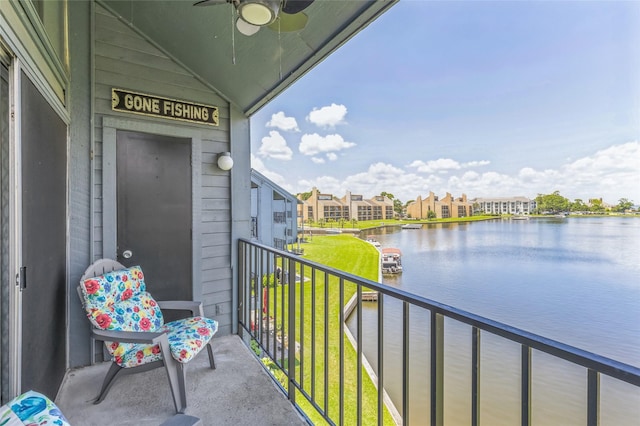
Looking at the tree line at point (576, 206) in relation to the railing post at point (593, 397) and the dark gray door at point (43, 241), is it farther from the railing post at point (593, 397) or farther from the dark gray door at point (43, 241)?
the dark gray door at point (43, 241)

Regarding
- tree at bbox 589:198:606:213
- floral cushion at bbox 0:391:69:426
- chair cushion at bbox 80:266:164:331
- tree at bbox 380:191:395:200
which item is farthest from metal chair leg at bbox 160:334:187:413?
tree at bbox 380:191:395:200

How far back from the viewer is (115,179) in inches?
109

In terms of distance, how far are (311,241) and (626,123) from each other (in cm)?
1141

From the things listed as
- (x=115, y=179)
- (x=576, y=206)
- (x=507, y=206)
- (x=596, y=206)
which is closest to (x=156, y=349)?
(x=115, y=179)

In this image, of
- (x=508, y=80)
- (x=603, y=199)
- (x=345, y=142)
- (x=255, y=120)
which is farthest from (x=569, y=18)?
(x=255, y=120)

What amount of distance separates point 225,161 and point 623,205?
6.98 meters

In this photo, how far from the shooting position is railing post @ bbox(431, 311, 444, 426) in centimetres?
117

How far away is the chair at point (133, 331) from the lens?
2025mm

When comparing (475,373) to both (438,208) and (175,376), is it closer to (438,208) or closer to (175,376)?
(175,376)

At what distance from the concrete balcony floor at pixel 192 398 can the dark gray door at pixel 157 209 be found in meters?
0.79

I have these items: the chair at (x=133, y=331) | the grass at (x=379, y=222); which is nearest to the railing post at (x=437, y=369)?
the chair at (x=133, y=331)

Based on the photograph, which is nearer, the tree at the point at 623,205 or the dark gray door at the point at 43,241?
the dark gray door at the point at 43,241

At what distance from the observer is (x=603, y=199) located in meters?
7.11

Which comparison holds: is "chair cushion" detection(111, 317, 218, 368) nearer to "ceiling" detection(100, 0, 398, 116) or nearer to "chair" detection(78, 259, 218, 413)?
"chair" detection(78, 259, 218, 413)
